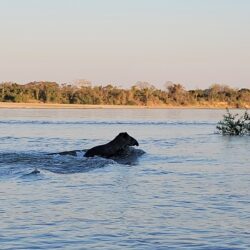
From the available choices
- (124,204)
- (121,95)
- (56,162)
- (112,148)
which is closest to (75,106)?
(121,95)

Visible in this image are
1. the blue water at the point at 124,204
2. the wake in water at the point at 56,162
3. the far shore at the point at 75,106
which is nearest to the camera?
the blue water at the point at 124,204

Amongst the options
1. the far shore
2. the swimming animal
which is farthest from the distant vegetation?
the swimming animal

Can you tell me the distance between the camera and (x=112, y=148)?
24.2 m

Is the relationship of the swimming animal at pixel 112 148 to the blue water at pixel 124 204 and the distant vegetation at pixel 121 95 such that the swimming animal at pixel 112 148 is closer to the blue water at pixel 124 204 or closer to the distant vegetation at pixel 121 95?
the blue water at pixel 124 204

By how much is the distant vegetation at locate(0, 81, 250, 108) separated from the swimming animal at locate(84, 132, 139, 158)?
9266cm

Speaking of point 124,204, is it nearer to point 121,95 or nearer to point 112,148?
point 112,148

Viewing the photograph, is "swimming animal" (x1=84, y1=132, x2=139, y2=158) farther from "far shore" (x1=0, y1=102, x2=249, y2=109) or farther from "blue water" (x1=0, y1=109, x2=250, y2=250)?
"far shore" (x1=0, y1=102, x2=249, y2=109)

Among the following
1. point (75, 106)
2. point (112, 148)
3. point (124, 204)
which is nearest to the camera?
point (124, 204)

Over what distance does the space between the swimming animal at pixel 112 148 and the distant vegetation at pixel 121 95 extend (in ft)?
304

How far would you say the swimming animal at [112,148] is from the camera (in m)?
23.6

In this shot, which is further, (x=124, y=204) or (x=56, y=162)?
(x=56, y=162)

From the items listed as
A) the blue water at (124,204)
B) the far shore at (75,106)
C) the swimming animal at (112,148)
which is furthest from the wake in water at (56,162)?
the far shore at (75,106)

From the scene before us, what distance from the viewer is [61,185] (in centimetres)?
1486

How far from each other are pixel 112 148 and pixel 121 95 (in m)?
104
